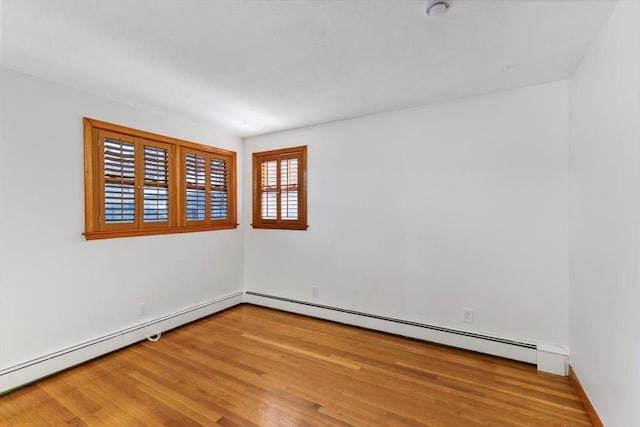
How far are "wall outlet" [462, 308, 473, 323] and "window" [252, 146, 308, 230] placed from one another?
2.06 metres

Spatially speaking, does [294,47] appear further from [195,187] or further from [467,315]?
[467,315]

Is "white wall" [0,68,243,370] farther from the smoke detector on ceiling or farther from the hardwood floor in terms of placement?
the smoke detector on ceiling

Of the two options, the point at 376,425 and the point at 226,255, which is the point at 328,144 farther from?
the point at 376,425

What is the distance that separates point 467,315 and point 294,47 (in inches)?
112

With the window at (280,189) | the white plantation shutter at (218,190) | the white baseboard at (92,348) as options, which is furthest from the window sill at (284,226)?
the white baseboard at (92,348)

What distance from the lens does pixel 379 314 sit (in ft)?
11.1

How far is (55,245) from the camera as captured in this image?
254 cm

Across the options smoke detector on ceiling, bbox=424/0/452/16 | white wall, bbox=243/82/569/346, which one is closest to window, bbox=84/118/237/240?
white wall, bbox=243/82/569/346

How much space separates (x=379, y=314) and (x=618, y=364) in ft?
6.78

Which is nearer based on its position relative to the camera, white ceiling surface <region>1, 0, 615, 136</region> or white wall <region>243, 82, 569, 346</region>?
white ceiling surface <region>1, 0, 615, 136</region>

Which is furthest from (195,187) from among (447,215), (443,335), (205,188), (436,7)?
(443,335)

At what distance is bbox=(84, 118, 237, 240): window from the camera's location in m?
2.79

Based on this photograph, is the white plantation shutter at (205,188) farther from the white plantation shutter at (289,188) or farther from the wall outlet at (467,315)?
the wall outlet at (467,315)

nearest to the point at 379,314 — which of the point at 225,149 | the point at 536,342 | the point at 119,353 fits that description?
the point at 536,342
